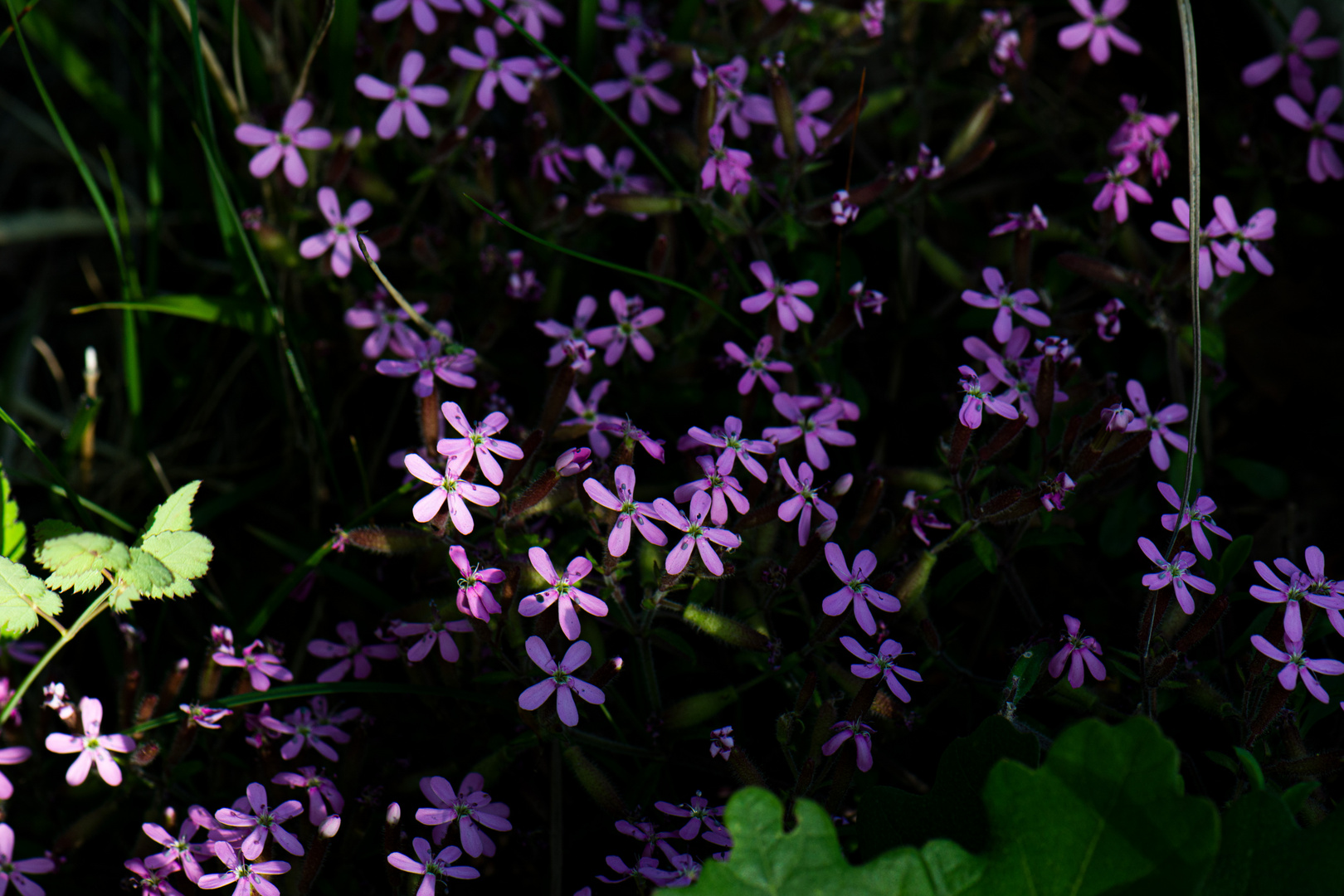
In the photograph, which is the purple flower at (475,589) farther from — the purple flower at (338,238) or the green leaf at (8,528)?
the green leaf at (8,528)

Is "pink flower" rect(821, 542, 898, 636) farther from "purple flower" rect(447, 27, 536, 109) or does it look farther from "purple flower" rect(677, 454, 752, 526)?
"purple flower" rect(447, 27, 536, 109)

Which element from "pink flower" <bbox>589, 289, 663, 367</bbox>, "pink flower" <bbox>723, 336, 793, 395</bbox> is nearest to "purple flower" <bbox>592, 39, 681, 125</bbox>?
"pink flower" <bbox>589, 289, 663, 367</bbox>

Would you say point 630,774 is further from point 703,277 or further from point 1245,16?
point 1245,16

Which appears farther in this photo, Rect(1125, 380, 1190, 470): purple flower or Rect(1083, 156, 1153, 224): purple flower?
Rect(1083, 156, 1153, 224): purple flower

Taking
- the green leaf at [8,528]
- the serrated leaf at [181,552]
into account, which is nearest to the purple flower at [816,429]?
the serrated leaf at [181,552]

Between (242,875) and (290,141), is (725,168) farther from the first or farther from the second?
(242,875)

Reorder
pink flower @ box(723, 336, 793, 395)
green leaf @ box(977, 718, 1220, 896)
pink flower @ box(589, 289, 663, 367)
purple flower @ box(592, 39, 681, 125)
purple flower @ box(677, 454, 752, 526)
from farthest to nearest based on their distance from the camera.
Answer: purple flower @ box(592, 39, 681, 125) → pink flower @ box(589, 289, 663, 367) → pink flower @ box(723, 336, 793, 395) → purple flower @ box(677, 454, 752, 526) → green leaf @ box(977, 718, 1220, 896)

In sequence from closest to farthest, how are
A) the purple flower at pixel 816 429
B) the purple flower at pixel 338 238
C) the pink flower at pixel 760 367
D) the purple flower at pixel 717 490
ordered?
1. the purple flower at pixel 717 490
2. the purple flower at pixel 816 429
3. the pink flower at pixel 760 367
4. the purple flower at pixel 338 238
